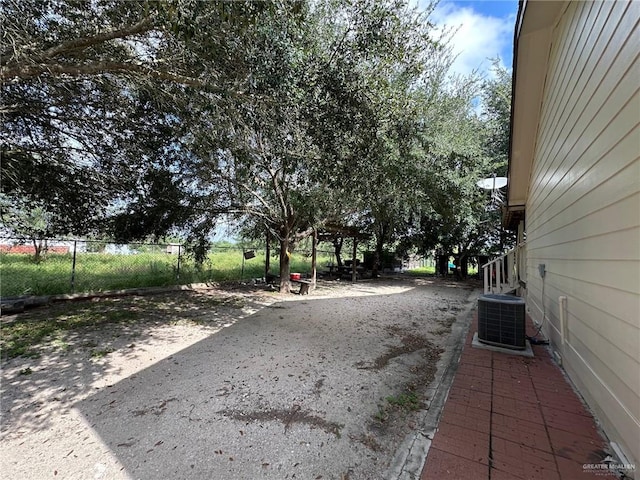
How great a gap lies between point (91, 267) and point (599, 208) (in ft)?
33.4

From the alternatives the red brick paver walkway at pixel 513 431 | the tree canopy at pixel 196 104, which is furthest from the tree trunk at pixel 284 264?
the red brick paver walkway at pixel 513 431

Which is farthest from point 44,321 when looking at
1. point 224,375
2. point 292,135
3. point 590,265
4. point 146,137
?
point 590,265

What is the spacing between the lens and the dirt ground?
2.01 metres

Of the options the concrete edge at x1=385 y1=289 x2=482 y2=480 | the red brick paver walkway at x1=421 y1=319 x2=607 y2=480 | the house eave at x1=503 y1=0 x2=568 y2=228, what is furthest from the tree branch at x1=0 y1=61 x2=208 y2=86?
the red brick paver walkway at x1=421 y1=319 x2=607 y2=480

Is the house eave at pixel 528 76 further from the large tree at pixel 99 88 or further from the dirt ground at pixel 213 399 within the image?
the dirt ground at pixel 213 399

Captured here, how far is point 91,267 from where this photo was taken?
26.5 feet

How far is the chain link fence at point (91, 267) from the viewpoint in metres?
6.89

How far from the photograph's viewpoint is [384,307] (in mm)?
7918

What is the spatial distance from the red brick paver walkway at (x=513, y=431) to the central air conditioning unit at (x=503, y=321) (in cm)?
62

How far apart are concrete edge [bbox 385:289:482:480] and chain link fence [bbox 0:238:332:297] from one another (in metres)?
8.36

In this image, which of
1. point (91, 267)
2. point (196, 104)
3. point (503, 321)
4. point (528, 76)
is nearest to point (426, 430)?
point (503, 321)

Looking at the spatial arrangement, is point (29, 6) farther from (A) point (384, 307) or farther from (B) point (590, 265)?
(A) point (384, 307)

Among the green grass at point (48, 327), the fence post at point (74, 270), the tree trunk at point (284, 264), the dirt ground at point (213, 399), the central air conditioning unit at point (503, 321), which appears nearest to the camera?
the dirt ground at point (213, 399)

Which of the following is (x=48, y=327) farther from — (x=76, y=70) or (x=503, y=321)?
(x=503, y=321)
